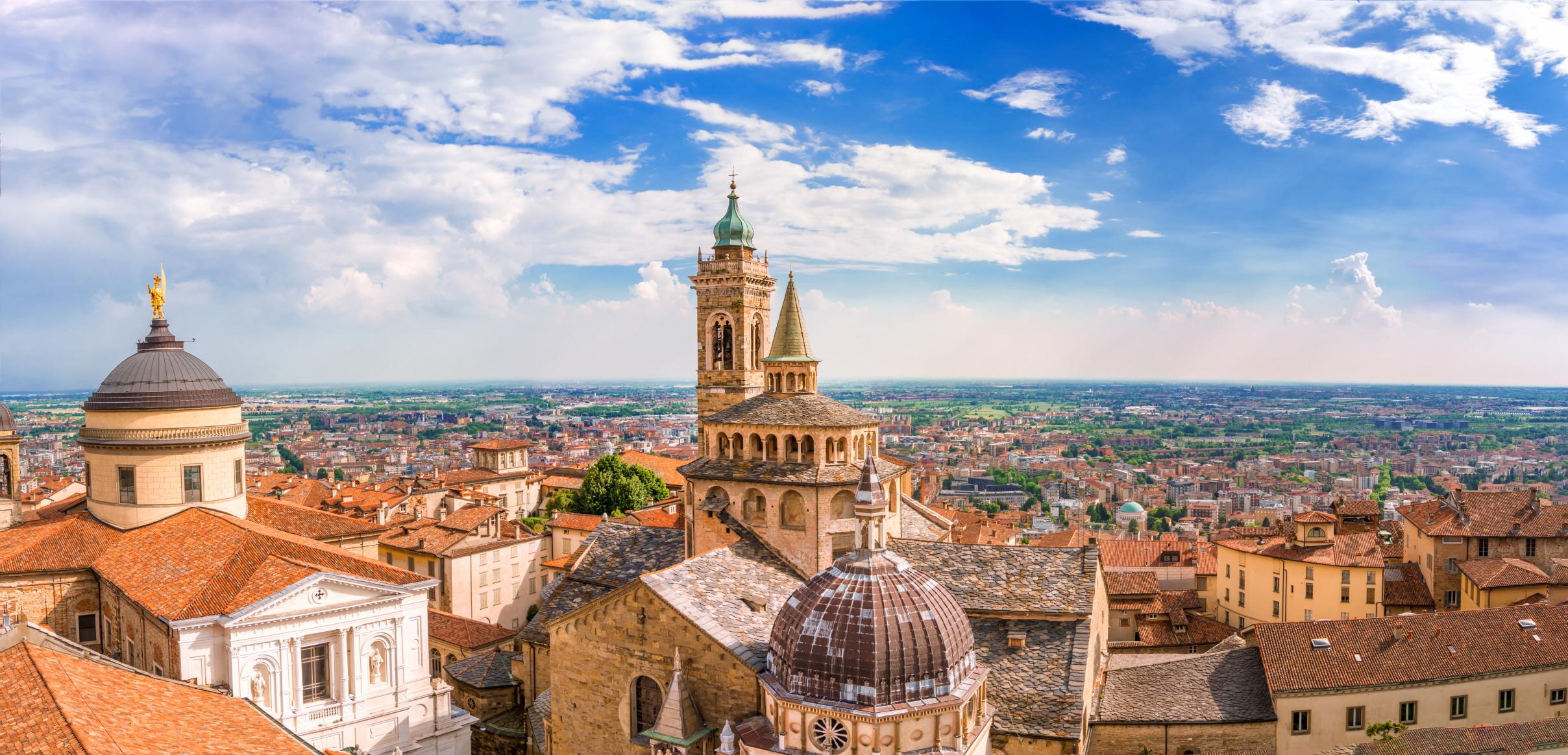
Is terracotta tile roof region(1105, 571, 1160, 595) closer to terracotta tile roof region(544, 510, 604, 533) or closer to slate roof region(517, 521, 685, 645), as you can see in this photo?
slate roof region(517, 521, 685, 645)

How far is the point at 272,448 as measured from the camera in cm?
18512

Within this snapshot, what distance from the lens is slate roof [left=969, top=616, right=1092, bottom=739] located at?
22828 mm

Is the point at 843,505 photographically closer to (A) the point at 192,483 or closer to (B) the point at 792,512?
(B) the point at 792,512

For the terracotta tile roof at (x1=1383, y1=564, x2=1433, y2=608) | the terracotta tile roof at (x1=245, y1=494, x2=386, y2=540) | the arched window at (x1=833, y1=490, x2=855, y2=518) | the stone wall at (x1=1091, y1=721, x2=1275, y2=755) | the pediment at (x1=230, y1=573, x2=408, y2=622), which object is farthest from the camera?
the terracotta tile roof at (x1=1383, y1=564, x2=1433, y2=608)

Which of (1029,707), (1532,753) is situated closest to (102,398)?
(1029,707)

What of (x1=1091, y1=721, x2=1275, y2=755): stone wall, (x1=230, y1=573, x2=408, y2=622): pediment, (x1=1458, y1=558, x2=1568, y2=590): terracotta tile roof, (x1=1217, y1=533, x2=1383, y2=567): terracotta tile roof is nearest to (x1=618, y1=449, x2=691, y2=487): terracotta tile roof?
(x1=1217, y1=533, x2=1383, y2=567): terracotta tile roof

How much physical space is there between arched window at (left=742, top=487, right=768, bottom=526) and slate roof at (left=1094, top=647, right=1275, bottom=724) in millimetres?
12065

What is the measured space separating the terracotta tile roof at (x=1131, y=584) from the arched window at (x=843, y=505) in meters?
24.3

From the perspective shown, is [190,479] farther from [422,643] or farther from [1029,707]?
[1029,707]

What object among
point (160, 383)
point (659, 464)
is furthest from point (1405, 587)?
point (659, 464)

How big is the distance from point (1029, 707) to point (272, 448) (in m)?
198

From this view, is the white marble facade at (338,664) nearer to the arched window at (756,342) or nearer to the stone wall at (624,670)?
the stone wall at (624,670)

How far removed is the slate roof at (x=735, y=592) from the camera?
69.9ft

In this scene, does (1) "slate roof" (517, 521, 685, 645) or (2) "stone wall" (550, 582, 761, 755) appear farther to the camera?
(1) "slate roof" (517, 521, 685, 645)
